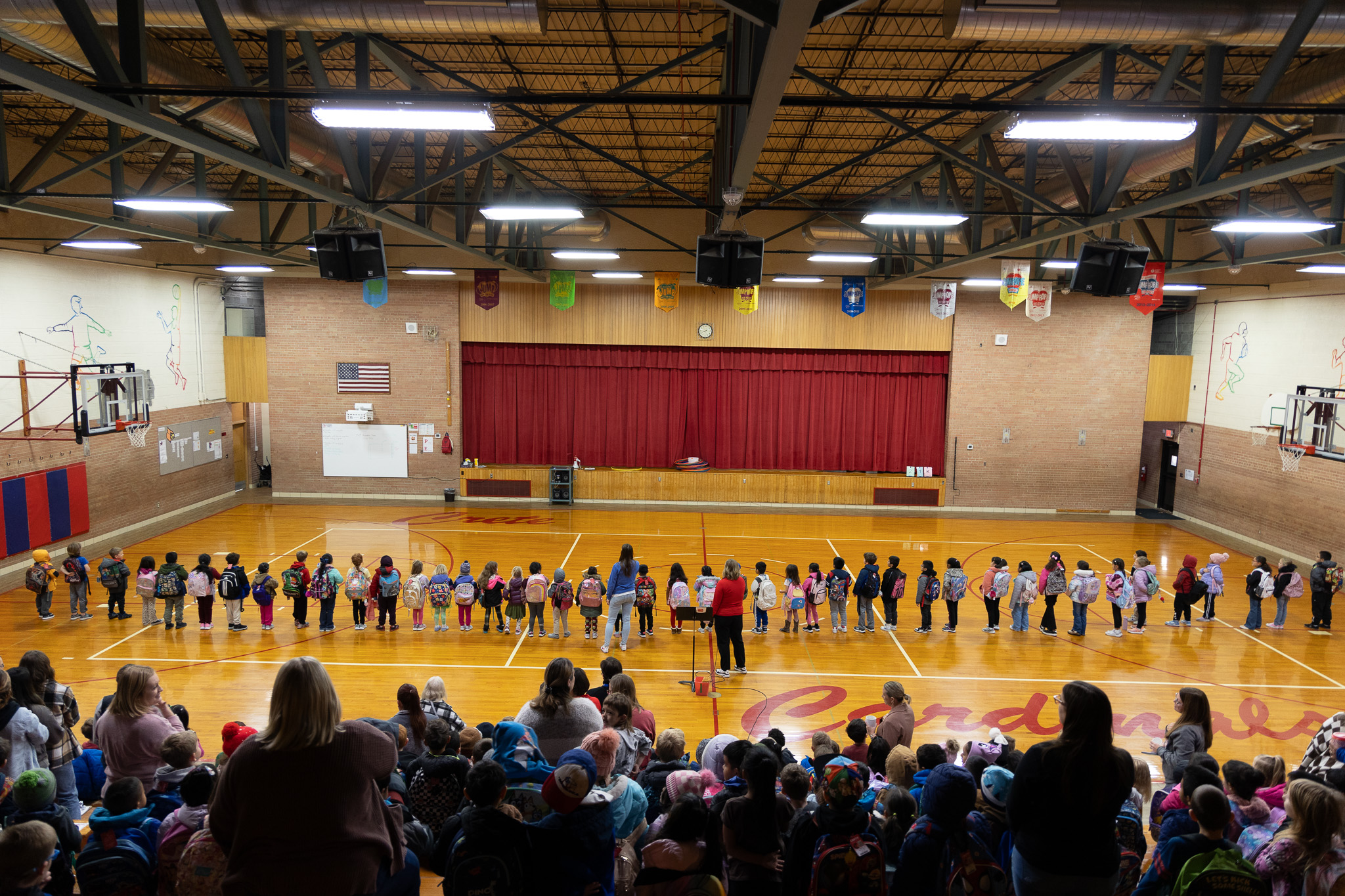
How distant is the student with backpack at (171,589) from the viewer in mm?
12570

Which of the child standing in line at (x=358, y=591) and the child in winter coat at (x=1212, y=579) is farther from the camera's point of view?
the child in winter coat at (x=1212, y=579)

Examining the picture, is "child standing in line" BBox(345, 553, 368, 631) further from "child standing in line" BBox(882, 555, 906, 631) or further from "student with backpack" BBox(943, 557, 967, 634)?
"student with backpack" BBox(943, 557, 967, 634)

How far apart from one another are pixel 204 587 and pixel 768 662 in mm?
8954

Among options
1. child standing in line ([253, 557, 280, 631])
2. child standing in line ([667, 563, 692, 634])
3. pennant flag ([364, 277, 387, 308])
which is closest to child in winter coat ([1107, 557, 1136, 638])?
child standing in line ([667, 563, 692, 634])

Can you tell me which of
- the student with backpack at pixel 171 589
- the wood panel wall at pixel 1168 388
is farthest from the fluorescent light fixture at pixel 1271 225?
the student with backpack at pixel 171 589

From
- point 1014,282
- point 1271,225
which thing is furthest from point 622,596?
point 1014,282

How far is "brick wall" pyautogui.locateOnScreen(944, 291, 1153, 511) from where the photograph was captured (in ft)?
74.6

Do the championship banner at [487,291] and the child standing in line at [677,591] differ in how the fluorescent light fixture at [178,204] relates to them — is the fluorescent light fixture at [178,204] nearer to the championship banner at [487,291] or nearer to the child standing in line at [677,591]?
the child standing in line at [677,591]

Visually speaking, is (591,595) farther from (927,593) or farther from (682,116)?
(682,116)

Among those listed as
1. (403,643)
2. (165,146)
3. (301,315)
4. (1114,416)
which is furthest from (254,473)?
(1114,416)

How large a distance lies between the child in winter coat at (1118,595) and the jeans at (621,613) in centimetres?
805

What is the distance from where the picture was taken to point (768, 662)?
11906 millimetres

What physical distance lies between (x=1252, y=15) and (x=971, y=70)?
15.4ft

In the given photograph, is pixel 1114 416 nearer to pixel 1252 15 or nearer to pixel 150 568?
pixel 1252 15
